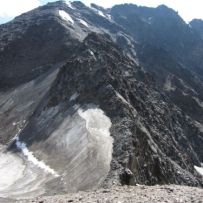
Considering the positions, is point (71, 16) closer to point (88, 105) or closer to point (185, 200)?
point (88, 105)

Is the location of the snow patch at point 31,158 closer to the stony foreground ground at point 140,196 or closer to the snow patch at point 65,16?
the stony foreground ground at point 140,196

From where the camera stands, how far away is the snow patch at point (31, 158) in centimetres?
5690

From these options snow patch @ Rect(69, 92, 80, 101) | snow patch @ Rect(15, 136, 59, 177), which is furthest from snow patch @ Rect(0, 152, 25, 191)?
snow patch @ Rect(69, 92, 80, 101)

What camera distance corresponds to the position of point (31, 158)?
67.2 m

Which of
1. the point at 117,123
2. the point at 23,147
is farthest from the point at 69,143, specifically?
the point at 23,147

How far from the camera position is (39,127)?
79688 mm

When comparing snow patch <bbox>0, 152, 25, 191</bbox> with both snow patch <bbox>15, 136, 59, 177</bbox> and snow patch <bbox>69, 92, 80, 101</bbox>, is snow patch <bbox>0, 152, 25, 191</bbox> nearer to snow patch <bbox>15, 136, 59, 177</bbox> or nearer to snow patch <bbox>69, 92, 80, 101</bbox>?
snow patch <bbox>15, 136, 59, 177</bbox>

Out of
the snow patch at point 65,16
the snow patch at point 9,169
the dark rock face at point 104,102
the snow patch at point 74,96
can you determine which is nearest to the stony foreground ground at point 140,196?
the dark rock face at point 104,102

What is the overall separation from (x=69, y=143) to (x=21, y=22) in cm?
12284

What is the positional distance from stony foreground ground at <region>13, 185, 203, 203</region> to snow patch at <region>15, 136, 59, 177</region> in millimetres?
29445

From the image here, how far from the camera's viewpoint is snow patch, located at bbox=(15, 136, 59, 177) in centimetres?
5690

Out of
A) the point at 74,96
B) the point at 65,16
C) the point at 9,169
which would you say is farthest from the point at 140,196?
the point at 65,16

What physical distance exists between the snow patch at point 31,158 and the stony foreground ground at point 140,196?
96.6 feet

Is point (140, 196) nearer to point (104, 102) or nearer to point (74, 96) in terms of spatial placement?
point (104, 102)
